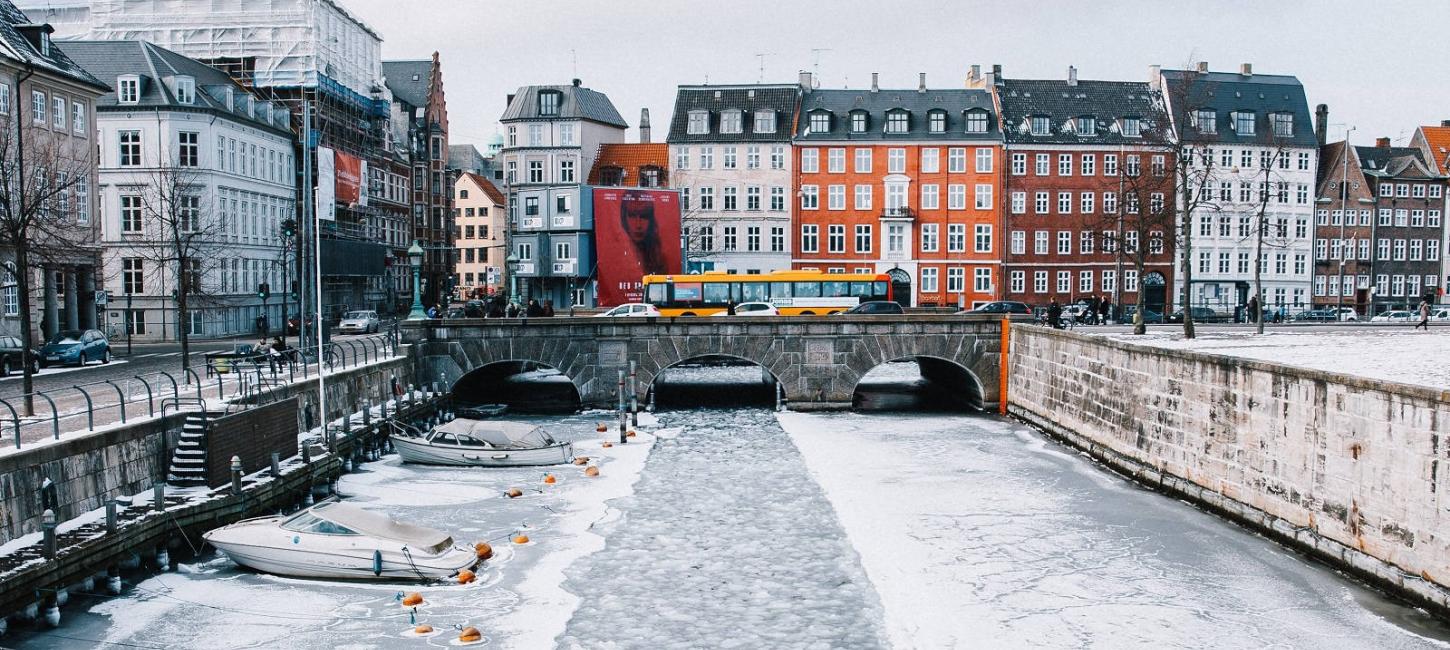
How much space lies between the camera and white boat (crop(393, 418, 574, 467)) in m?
36.8

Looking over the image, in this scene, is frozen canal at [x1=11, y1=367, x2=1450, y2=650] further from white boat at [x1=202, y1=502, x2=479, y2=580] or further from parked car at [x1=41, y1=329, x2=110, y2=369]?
parked car at [x1=41, y1=329, x2=110, y2=369]

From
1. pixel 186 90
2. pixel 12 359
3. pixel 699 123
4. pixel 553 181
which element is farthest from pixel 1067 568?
pixel 553 181

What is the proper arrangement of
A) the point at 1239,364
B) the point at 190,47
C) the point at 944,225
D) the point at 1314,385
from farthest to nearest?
1. the point at 944,225
2. the point at 190,47
3. the point at 1239,364
4. the point at 1314,385

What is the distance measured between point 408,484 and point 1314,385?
23334 mm

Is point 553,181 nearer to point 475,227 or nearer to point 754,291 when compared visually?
point 754,291

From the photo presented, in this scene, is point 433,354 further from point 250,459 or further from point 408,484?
point 250,459

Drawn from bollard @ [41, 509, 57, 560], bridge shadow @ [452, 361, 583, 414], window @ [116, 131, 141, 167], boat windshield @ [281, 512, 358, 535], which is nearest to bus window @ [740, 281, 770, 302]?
bridge shadow @ [452, 361, 583, 414]

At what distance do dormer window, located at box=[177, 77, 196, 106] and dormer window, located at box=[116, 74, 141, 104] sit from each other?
6.31 feet

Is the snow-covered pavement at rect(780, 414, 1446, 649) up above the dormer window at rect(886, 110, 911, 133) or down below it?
below

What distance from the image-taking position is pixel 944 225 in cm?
8331

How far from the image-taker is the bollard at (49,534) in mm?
20531

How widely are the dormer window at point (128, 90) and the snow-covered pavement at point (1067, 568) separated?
44827 millimetres

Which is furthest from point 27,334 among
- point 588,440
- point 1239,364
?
point 1239,364

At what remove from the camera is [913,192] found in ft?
273
